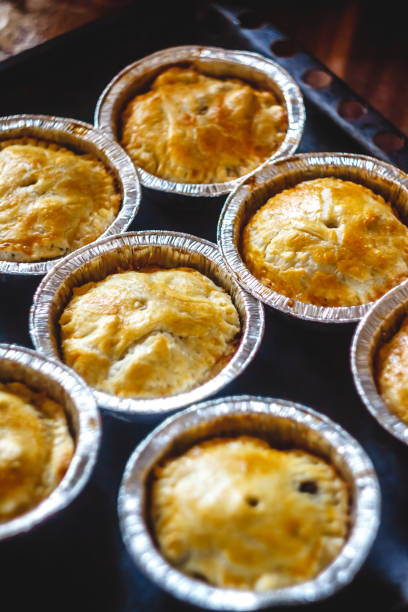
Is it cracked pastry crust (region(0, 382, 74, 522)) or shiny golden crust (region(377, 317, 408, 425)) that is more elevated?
shiny golden crust (region(377, 317, 408, 425))

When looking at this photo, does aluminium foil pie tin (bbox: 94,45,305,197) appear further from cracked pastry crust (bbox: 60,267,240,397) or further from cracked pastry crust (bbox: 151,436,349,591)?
cracked pastry crust (bbox: 151,436,349,591)

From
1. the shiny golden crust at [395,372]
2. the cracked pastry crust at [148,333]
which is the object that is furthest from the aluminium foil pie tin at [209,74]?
the shiny golden crust at [395,372]

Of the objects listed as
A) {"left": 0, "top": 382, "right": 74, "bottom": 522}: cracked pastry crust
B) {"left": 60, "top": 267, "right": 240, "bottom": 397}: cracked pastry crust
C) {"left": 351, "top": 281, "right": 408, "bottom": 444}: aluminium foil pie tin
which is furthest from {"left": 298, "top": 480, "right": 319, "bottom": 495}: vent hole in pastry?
{"left": 0, "top": 382, "right": 74, "bottom": 522}: cracked pastry crust

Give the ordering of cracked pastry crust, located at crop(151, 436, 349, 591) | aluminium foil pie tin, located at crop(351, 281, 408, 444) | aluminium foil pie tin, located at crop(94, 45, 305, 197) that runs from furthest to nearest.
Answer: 1. aluminium foil pie tin, located at crop(94, 45, 305, 197)
2. aluminium foil pie tin, located at crop(351, 281, 408, 444)
3. cracked pastry crust, located at crop(151, 436, 349, 591)

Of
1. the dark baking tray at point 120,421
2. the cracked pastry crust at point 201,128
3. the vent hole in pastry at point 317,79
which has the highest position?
the vent hole in pastry at point 317,79

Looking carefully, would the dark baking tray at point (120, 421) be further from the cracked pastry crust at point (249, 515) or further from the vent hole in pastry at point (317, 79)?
the cracked pastry crust at point (249, 515)

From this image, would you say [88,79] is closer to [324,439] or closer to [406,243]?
[406,243]

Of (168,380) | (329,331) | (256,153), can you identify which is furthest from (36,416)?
(256,153)

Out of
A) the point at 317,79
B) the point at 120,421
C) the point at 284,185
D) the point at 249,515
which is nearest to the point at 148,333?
the point at 120,421
